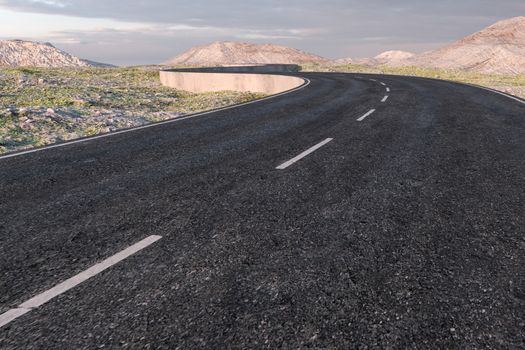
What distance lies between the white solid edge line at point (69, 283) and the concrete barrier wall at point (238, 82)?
73.4 ft

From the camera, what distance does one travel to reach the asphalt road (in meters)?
2.61

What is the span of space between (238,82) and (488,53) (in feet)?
396

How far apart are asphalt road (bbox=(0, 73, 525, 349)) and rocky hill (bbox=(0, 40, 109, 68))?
167453mm

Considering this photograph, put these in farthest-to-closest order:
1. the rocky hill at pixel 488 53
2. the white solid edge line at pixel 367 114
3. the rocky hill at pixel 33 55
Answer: the rocky hill at pixel 33 55, the rocky hill at pixel 488 53, the white solid edge line at pixel 367 114

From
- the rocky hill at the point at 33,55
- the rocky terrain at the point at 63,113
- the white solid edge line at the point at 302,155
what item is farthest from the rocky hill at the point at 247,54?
the white solid edge line at the point at 302,155

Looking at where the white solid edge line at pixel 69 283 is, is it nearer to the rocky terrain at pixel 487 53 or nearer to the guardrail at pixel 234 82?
the guardrail at pixel 234 82

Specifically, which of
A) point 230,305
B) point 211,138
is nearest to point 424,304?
point 230,305

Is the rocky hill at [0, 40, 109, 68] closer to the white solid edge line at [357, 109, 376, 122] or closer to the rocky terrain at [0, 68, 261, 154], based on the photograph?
the rocky terrain at [0, 68, 261, 154]

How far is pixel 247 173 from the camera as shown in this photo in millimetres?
6000

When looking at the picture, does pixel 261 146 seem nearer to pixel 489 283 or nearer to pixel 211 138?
pixel 211 138

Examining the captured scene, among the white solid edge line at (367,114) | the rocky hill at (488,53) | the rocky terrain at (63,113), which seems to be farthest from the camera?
the rocky hill at (488,53)

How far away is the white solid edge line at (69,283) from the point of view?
9.06ft

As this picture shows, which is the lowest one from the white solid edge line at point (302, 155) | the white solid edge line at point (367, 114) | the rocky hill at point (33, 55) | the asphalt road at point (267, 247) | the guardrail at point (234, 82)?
the rocky hill at point (33, 55)

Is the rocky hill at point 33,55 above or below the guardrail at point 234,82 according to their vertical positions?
below
